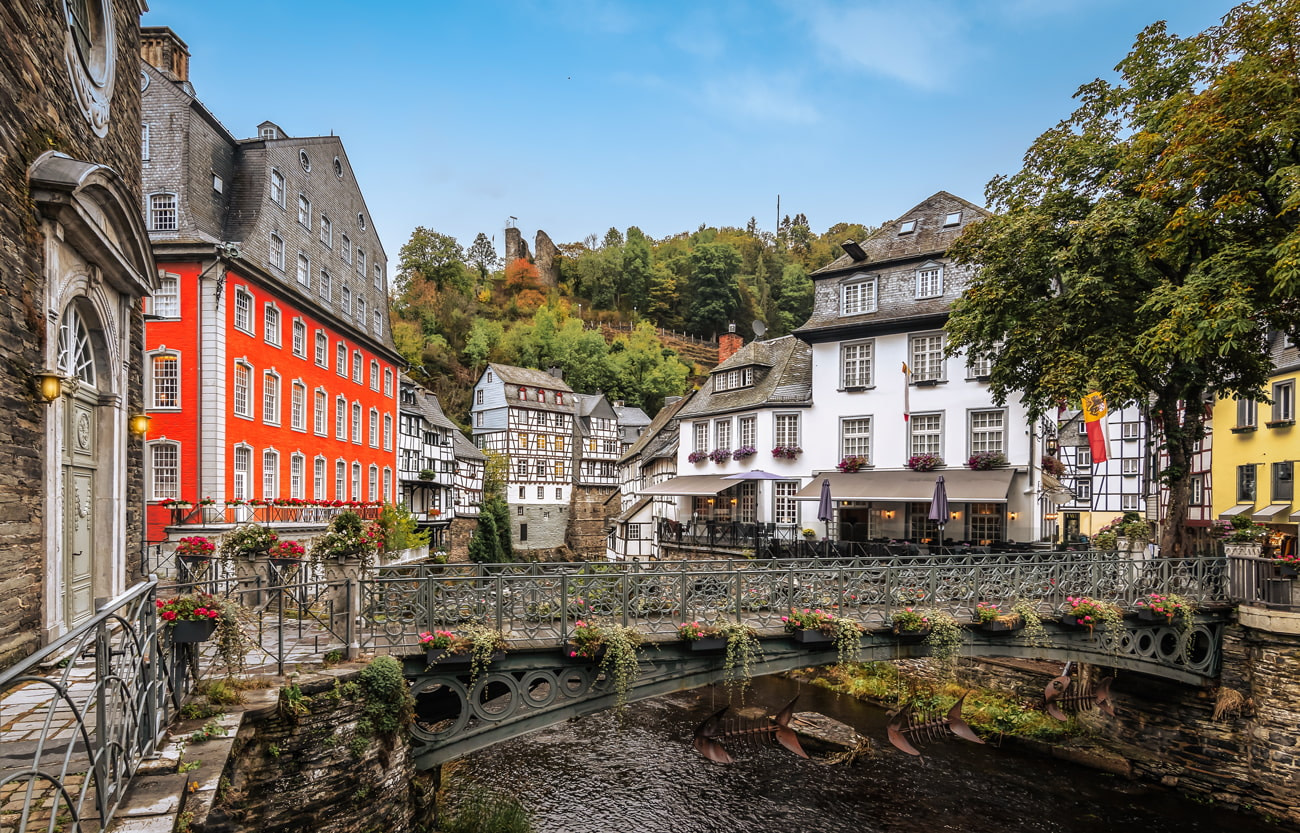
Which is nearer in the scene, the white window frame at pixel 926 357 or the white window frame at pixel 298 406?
the white window frame at pixel 926 357

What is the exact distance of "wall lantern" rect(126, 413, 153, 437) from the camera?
11086 millimetres

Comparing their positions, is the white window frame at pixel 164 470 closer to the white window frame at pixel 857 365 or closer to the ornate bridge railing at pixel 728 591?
the ornate bridge railing at pixel 728 591

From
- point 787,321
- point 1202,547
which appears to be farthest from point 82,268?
point 787,321

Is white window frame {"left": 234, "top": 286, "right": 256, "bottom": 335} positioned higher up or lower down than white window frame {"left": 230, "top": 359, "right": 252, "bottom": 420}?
higher up

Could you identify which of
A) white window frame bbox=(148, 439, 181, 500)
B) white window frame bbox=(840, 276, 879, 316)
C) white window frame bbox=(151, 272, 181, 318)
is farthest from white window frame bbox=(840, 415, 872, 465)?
white window frame bbox=(151, 272, 181, 318)

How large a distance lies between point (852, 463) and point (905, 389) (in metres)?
3.16

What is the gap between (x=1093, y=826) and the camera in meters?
12.9

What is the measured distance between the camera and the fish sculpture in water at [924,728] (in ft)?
50.1

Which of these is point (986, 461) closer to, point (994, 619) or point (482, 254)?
point (994, 619)

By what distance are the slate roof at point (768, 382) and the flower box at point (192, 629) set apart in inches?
932

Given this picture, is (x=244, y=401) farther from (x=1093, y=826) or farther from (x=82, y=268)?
(x=1093, y=826)

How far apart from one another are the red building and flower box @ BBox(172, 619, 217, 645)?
1234cm

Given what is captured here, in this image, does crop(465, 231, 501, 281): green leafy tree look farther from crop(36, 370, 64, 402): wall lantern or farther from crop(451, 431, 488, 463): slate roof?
crop(36, 370, 64, 402): wall lantern

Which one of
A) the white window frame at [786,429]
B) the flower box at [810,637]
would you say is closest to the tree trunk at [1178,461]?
the flower box at [810,637]
